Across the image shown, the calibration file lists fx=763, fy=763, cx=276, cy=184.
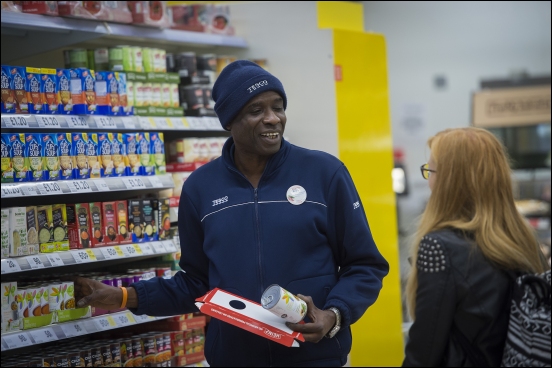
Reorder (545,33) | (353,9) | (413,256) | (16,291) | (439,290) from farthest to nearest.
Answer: (545,33) < (353,9) < (16,291) < (413,256) < (439,290)

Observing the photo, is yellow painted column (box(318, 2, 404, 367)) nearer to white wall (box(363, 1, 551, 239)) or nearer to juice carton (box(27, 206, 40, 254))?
juice carton (box(27, 206, 40, 254))

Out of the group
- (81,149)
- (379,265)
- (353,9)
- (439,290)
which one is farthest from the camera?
(353,9)

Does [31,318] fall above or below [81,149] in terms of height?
below

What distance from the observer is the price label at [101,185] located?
3.76m

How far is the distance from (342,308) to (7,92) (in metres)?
1.96

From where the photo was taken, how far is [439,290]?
8.16 feet

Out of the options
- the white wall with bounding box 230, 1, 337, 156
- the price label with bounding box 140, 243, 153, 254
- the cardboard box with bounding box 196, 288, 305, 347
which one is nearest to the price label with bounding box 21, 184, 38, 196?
the price label with bounding box 140, 243, 153, 254

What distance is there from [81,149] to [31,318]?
0.85m

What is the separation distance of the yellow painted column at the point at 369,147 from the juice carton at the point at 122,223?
1.70 m

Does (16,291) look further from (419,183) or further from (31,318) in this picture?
(419,183)

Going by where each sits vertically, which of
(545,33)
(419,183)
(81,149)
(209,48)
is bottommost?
(419,183)

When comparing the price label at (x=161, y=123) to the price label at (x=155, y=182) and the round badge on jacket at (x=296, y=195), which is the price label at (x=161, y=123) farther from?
the round badge on jacket at (x=296, y=195)

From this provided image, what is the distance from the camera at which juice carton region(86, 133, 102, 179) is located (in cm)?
379

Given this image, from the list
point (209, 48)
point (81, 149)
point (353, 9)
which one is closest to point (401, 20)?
point (353, 9)
